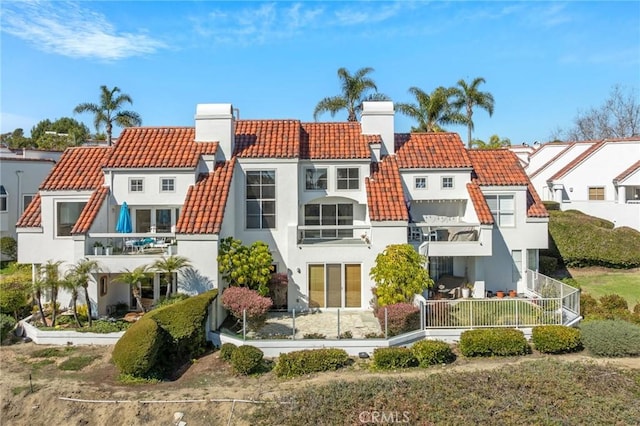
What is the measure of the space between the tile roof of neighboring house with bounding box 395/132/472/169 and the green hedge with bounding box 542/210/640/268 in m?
10.6

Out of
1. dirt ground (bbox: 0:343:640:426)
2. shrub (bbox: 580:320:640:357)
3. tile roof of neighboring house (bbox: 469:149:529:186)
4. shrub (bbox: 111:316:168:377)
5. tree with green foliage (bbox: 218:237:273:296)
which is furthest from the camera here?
tile roof of neighboring house (bbox: 469:149:529:186)

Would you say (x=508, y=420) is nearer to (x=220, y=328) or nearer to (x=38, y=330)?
(x=220, y=328)

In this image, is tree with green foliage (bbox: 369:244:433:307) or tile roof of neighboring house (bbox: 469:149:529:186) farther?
tile roof of neighboring house (bbox: 469:149:529:186)

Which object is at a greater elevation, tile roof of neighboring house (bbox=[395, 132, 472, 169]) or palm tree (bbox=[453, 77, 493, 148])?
palm tree (bbox=[453, 77, 493, 148])

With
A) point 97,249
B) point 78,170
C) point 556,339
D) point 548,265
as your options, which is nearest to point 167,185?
point 97,249

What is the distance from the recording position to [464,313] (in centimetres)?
2122

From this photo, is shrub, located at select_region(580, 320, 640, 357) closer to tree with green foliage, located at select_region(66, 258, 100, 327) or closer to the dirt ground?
the dirt ground

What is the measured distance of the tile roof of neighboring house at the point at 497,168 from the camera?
28.6 metres

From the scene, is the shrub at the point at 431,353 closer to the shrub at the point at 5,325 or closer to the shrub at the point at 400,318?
the shrub at the point at 400,318

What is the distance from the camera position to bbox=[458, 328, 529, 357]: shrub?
19344mm

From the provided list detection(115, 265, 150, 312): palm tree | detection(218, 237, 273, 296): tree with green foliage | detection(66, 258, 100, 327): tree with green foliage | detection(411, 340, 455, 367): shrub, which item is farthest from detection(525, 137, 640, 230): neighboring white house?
detection(66, 258, 100, 327): tree with green foliage

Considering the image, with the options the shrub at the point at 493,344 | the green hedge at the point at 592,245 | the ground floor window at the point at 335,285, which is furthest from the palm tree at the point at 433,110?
the shrub at the point at 493,344

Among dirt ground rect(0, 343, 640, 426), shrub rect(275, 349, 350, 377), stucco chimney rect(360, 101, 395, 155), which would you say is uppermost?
stucco chimney rect(360, 101, 395, 155)

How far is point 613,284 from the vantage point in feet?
99.0
